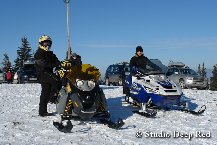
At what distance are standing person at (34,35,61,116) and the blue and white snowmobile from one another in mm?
2573

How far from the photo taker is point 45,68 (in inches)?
376

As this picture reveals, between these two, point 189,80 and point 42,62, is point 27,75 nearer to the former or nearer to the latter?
point 189,80

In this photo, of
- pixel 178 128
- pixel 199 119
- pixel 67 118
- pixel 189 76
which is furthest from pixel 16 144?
pixel 189 76

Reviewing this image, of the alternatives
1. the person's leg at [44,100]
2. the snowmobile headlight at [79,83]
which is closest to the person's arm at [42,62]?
the person's leg at [44,100]

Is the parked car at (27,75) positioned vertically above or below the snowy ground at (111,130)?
above

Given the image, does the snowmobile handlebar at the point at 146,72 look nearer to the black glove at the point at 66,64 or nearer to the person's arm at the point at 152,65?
the person's arm at the point at 152,65

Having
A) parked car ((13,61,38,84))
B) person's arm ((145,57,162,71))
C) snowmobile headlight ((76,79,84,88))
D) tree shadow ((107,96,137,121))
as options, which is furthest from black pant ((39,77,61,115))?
parked car ((13,61,38,84))

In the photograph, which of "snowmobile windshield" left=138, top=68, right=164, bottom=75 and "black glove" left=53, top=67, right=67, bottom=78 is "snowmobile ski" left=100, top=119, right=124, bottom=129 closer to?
"black glove" left=53, top=67, right=67, bottom=78

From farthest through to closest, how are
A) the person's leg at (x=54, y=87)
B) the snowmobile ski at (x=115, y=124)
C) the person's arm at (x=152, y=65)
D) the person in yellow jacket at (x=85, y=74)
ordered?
the person's arm at (x=152, y=65)
the person's leg at (x=54, y=87)
the person in yellow jacket at (x=85, y=74)
the snowmobile ski at (x=115, y=124)

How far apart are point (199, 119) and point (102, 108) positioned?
306 centimetres

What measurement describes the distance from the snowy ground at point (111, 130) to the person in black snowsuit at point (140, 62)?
135cm

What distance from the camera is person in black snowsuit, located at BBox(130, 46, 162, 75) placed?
11.2m

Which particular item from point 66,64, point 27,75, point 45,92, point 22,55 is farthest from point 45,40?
point 22,55

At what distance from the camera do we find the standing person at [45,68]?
9.33 metres
